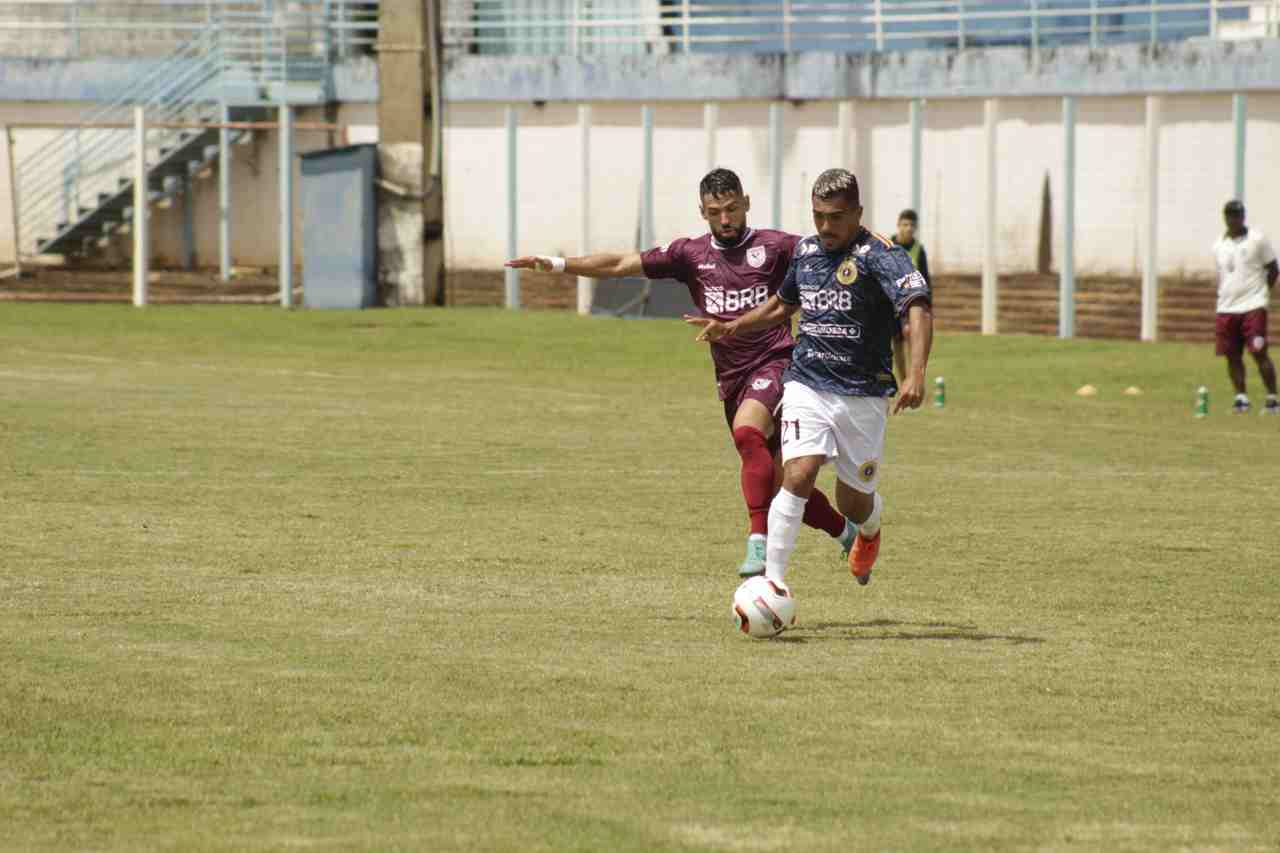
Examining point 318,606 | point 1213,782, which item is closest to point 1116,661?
point 1213,782

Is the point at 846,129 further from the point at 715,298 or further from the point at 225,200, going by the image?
the point at 715,298

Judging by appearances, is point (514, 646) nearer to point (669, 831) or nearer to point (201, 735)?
point (201, 735)

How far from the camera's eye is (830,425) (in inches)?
408

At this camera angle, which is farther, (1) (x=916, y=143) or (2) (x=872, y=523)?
(1) (x=916, y=143)

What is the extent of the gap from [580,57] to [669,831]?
3512cm

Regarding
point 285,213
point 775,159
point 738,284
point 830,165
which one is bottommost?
point 738,284

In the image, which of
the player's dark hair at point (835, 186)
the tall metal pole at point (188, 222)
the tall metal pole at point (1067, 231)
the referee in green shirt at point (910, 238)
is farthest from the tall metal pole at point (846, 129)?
the player's dark hair at point (835, 186)

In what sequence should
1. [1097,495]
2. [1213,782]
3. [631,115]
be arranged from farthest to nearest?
[631,115] → [1097,495] → [1213,782]

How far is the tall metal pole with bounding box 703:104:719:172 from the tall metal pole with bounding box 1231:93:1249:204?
8793mm

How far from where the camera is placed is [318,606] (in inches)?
414

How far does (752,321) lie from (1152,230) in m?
24.4

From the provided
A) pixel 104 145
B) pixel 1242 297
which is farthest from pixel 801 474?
pixel 104 145

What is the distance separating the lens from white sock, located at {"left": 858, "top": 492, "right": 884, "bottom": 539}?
1088 centimetres

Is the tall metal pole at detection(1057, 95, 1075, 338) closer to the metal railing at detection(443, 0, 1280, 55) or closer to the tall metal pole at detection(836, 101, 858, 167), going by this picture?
the metal railing at detection(443, 0, 1280, 55)
